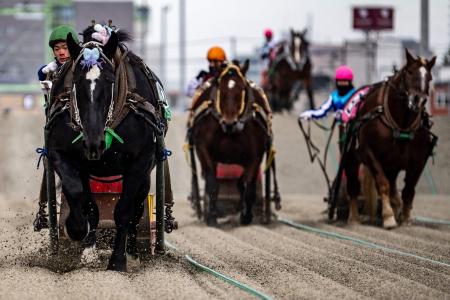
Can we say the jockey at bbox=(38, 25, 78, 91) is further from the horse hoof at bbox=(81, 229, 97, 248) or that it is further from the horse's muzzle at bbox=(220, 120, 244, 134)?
the horse's muzzle at bbox=(220, 120, 244, 134)

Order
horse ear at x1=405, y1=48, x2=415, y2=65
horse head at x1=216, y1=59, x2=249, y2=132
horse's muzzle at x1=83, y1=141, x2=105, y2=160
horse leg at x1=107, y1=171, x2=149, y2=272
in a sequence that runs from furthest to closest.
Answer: horse head at x1=216, y1=59, x2=249, y2=132 < horse ear at x1=405, y1=48, x2=415, y2=65 < horse leg at x1=107, y1=171, x2=149, y2=272 < horse's muzzle at x1=83, y1=141, x2=105, y2=160

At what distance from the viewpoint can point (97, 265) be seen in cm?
1012

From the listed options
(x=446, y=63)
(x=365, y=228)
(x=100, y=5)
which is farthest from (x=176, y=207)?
(x=100, y=5)

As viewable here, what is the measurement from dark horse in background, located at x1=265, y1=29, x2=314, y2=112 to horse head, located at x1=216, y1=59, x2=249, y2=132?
1255cm

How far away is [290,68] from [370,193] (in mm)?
12345

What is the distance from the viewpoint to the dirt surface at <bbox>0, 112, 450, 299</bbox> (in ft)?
28.6

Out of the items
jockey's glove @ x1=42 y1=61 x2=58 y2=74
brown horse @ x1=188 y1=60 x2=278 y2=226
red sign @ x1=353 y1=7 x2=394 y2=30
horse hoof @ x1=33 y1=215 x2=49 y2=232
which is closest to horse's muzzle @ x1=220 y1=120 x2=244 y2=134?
brown horse @ x1=188 y1=60 x2=278 y2=226

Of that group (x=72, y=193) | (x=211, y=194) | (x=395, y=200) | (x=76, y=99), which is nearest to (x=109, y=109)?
(x=76, y=99)

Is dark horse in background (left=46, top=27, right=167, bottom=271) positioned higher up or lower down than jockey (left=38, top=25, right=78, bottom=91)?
lower down

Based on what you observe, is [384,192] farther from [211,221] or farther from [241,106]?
[211,221]

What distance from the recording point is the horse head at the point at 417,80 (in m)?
14.3

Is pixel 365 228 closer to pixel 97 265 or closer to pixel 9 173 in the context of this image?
pixel 97 265

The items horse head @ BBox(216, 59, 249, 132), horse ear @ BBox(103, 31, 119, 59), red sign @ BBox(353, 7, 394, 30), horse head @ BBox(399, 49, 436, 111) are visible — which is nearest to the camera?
horse ear @ BBox(103, 31, 119, 59)

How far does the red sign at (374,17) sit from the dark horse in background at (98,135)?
33853mm
